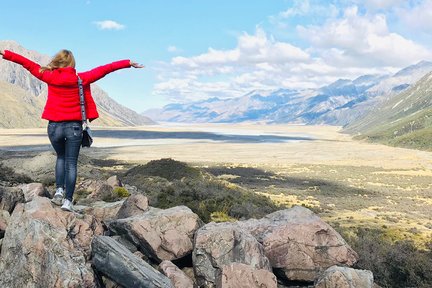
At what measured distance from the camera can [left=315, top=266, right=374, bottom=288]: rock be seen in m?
7.68

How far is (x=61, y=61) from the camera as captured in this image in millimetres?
Result: 7668

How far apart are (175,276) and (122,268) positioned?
111cm

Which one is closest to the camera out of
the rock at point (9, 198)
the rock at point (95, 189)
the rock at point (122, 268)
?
the rock at point (122, 268)

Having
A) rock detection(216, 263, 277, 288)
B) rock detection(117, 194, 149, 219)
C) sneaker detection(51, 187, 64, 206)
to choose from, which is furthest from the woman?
rock detection(216, 263, 277, 288)

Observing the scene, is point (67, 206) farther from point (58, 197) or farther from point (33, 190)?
point (33, 190)

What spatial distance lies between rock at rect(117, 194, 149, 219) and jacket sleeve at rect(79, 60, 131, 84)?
4.18 meters

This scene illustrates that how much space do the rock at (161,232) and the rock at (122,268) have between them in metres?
1.07

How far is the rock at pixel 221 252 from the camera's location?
8078mm

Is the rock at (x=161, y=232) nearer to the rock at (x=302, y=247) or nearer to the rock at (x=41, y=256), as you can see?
the rock at (x=41, y=256)

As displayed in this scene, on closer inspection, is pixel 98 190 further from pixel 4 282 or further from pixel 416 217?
pixel 416 217

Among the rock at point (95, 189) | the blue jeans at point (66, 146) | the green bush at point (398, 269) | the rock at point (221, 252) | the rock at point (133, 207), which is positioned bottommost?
the green bush at point (398, 269)

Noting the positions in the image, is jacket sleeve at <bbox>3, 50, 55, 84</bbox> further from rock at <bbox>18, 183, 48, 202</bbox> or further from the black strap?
rock at <bbox>18, 183, 48, 202</bbox>

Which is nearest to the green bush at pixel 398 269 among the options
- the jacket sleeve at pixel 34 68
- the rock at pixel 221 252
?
the rock at pixel 221 252

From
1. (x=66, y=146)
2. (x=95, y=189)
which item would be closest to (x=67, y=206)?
(x=66, y=146)
